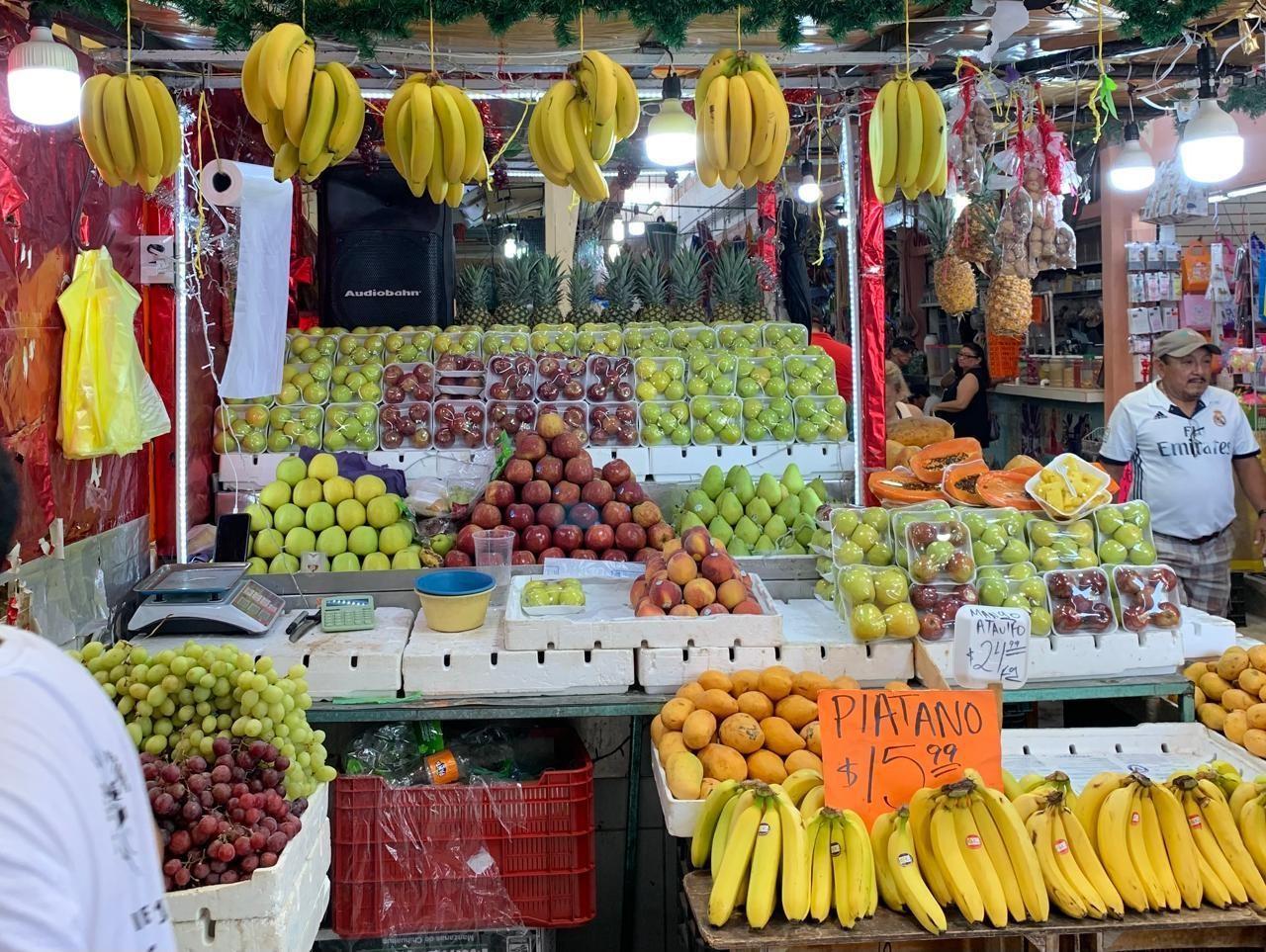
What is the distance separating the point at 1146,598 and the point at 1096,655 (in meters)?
0.24

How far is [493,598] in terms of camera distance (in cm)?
374

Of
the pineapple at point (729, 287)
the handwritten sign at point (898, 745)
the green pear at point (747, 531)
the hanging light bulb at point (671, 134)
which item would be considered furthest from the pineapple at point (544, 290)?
the handwritten sign at point (898, 745)

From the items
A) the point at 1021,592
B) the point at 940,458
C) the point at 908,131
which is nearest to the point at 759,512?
the point at 940,458

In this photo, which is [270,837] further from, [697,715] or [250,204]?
[250,204]

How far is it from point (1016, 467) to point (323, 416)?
120 inches

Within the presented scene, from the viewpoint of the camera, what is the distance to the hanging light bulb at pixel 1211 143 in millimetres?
4766

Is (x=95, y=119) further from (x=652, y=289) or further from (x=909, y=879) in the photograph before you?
(x=652, y=289)

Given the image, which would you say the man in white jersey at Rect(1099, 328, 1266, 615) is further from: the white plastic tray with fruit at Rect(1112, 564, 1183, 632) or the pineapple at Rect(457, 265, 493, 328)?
the pineapple at Rect(457, 265, 493, 328)

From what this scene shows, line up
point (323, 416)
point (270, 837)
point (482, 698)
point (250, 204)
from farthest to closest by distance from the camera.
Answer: point (323, 416) < point (250, 204) < point (482, 698) < point (270, 837)

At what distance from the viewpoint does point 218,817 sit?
2.00 meters

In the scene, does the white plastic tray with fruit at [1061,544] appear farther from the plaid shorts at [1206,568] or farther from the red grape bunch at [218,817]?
the red grape bunch at [218,817]

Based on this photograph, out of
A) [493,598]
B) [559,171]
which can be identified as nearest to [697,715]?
[493,598]

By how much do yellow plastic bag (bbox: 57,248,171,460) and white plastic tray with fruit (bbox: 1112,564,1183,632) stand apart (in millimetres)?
3371

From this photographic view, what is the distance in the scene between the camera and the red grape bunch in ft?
6.36
